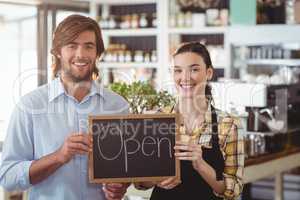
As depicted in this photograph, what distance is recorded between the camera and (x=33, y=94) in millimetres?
1829

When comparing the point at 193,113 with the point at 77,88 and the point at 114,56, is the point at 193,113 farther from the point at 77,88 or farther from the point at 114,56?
the point at 114,56

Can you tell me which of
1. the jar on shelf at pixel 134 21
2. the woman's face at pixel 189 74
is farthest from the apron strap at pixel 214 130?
the jar on shelf at pixel 134 21

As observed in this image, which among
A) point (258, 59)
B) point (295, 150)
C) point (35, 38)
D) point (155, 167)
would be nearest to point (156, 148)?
point (155, 167)

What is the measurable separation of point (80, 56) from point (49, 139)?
29cm

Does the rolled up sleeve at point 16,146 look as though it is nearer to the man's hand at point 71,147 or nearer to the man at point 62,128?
the man at point 62,128

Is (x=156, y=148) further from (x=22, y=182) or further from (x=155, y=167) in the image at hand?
(x=22, y=182)

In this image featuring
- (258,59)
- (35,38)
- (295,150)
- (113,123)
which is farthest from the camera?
(35,38)

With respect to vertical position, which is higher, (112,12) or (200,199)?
(112,12)

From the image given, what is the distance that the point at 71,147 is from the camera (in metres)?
1.70

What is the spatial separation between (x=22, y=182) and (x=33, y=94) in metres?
0.29

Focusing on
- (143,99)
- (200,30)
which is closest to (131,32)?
(200,30)

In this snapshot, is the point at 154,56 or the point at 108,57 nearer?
the point at 154,56

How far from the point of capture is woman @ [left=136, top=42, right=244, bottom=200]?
1876mm

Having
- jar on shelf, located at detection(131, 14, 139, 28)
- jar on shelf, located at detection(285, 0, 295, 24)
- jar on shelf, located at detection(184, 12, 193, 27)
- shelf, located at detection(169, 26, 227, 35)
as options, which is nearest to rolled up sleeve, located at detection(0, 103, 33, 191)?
jar on shelf, located at detection(285, 0, 295, 24)
